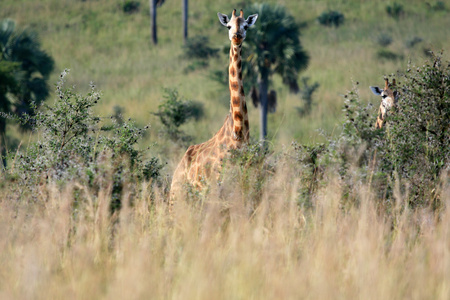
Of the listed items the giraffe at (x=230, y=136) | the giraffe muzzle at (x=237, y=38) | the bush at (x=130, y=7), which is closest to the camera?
the giraffe at (x=230, y=136)

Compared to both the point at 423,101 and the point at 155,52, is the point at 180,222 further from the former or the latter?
the point at 155,52

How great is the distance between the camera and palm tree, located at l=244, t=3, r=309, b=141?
2389 centimetres

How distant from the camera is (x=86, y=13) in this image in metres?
50.5

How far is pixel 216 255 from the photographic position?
4.14m

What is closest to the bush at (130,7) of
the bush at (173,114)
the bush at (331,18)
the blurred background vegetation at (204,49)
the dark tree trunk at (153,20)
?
the blurred background vegetation at (204,49)

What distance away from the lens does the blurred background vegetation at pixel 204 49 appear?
2755 cm

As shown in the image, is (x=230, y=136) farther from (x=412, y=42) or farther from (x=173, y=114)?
(x=412, y=42)

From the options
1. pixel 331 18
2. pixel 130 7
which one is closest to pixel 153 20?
pixel 130 7

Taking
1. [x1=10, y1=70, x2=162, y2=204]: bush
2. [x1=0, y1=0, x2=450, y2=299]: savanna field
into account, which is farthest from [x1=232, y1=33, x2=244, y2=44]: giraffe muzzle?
[x1=10, y1=70, x2=162, y2=204]: bush

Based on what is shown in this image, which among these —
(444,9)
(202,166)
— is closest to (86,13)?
(444,9)

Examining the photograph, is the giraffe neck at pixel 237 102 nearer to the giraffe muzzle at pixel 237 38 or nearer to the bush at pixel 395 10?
the giraffe muzzle at pixel 237 38

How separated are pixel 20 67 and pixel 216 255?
66.2 feet

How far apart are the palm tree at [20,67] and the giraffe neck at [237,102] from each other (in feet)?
46.2

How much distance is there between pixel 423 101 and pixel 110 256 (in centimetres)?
409
